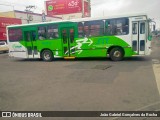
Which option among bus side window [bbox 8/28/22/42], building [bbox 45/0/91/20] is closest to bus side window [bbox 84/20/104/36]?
bus side window [bbox 8/28/22/42]

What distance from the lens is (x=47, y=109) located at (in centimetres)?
510

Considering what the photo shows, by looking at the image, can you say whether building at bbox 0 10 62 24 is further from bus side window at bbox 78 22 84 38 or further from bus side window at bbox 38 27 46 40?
bus side window at bbox 78 22 84 38

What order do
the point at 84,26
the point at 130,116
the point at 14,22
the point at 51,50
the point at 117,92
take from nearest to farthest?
the point at 130,116, the point at 117,92, the point at 84,26, the point at 51,50, the point at 14,22

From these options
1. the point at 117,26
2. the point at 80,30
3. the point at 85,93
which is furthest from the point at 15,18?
the point at 85,93

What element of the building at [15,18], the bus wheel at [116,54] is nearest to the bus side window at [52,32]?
the bus wheel at [116,54]

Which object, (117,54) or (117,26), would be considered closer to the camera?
(117,26)

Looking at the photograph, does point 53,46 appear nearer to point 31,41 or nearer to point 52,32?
point 52,32

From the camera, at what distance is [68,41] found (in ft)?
45.4

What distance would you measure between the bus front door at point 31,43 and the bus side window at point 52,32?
1.36 meters

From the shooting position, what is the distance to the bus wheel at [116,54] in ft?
41.2

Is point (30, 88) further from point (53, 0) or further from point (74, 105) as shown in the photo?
point (53, 0)

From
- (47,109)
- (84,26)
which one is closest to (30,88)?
(47,109)

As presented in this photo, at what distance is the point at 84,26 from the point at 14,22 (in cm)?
2313

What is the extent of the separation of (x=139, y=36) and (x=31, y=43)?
8273mm
